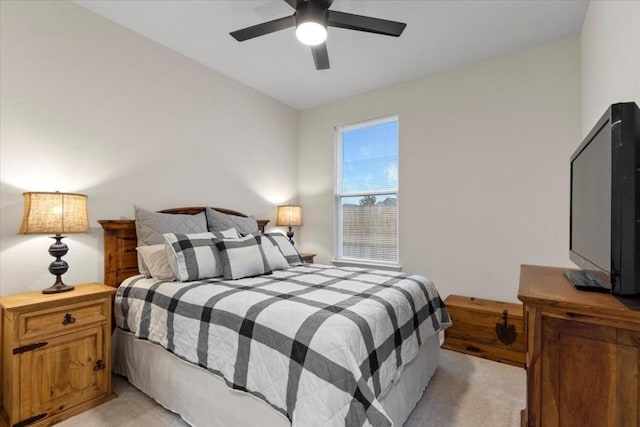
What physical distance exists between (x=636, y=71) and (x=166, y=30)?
3125 millimetres

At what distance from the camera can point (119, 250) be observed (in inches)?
94.0

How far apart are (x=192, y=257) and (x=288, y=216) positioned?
1846 mm

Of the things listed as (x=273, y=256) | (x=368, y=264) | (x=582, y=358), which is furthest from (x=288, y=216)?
(x=582, y=358)

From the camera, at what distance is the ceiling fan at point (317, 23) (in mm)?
1863

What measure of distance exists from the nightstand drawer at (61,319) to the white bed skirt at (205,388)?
0.95ft

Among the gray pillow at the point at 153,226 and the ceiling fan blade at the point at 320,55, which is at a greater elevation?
the ceiling fan blade at the point at 320,55

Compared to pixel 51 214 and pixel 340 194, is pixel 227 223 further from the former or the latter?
pixel 340 194

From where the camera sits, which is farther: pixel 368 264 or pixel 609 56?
pixel 368 264

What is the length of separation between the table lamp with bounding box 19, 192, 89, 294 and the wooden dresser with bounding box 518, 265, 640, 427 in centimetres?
247

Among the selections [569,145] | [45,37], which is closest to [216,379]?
[45,37]

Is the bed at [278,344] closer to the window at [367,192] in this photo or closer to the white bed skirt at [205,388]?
the white bed skirt at [205,388]

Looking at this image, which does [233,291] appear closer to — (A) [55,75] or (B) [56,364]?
(B) [56,364]

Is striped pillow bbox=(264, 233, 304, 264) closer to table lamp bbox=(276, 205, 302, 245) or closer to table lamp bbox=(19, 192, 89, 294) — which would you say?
table lamp bbox=(276, 205, 302, 245)

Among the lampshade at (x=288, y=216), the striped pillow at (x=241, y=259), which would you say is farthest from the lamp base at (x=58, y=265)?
the lampshade at (x=288, y=216)
